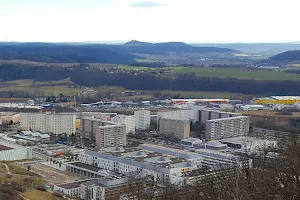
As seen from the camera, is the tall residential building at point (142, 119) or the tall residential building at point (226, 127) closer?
the tall residential building at point (226, 127)

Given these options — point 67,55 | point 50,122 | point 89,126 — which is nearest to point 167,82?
point 50,122

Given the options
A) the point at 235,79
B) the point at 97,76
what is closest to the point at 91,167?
the point at 235,79

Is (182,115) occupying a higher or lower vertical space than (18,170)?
higher

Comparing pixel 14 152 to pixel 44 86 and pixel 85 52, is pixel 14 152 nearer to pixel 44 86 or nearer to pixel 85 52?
pixel 44 86

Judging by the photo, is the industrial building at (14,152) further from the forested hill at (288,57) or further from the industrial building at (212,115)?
the forested hill at (288,57)

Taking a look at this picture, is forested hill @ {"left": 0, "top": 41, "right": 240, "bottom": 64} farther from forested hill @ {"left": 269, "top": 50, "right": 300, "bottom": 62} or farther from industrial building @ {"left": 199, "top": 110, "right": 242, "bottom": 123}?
industrial building @ {"left": 199, "top": 110, "right": 242, "bottom": 123}

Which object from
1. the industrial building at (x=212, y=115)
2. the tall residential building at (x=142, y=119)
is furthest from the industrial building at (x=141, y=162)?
the industrial building at (x=212, y=115)
